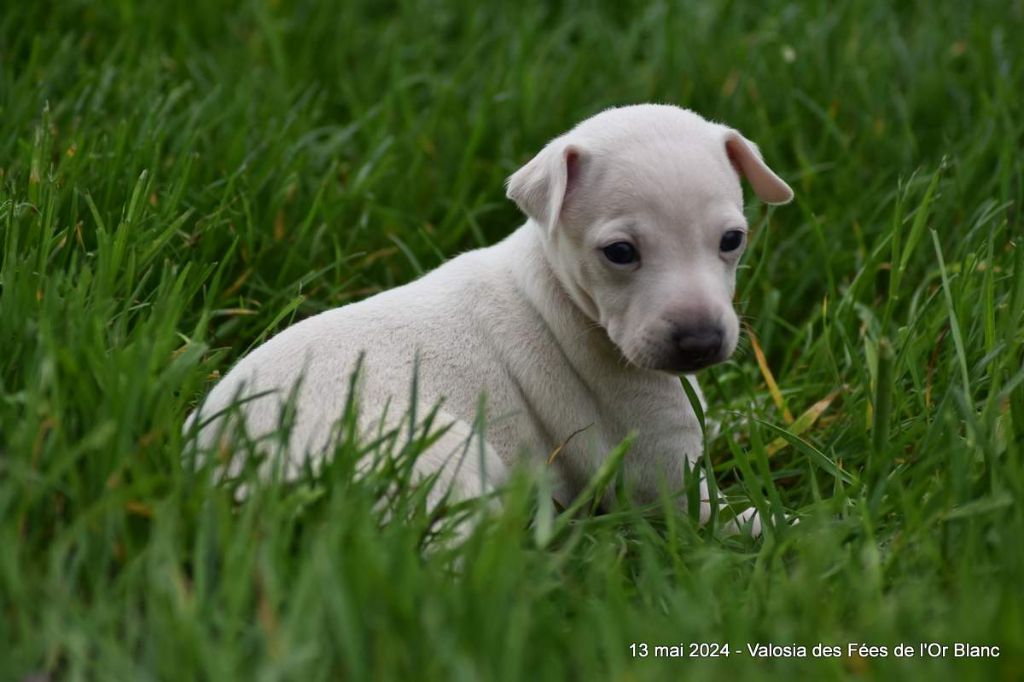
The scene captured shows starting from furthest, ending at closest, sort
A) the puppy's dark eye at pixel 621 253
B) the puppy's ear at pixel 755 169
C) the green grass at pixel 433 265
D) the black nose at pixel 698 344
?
the puppy's ear at pixel 755 169 → the puppy's dark eye at pixel 621 253 → the black nose at pixel 698 344 → the green grass at pixel 433 265

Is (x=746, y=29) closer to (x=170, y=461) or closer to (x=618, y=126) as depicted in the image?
(x=618, y=126)

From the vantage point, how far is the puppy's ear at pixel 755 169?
4.04 m

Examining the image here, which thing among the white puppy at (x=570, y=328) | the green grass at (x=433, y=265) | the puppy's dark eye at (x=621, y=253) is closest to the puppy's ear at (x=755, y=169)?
the white puppy at (x=570, y=328)

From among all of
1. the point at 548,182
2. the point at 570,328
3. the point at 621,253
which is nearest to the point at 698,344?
the point at 621,253

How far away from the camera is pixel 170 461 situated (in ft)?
10.7

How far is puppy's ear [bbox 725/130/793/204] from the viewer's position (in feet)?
13.2

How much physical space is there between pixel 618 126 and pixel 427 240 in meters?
1.60

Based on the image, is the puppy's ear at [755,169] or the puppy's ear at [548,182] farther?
the puppy's ear at [755,169]

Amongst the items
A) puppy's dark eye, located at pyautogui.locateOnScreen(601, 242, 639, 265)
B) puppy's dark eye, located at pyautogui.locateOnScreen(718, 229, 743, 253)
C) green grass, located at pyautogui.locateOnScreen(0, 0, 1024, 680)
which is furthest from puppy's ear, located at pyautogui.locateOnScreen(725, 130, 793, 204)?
green grass, located at pyautogui.locateOnScreen(0, 0, 1024, 680)

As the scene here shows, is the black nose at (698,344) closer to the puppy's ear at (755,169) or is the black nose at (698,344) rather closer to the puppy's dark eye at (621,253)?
the puppy's dark eye at (621,253)

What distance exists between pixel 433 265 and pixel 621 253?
1.96m

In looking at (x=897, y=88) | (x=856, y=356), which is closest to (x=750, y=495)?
(x=856, y=356)

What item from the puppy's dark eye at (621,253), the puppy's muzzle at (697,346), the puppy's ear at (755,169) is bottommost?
the puppy's muzzle at (697,346)

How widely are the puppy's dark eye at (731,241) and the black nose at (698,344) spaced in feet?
1.04
